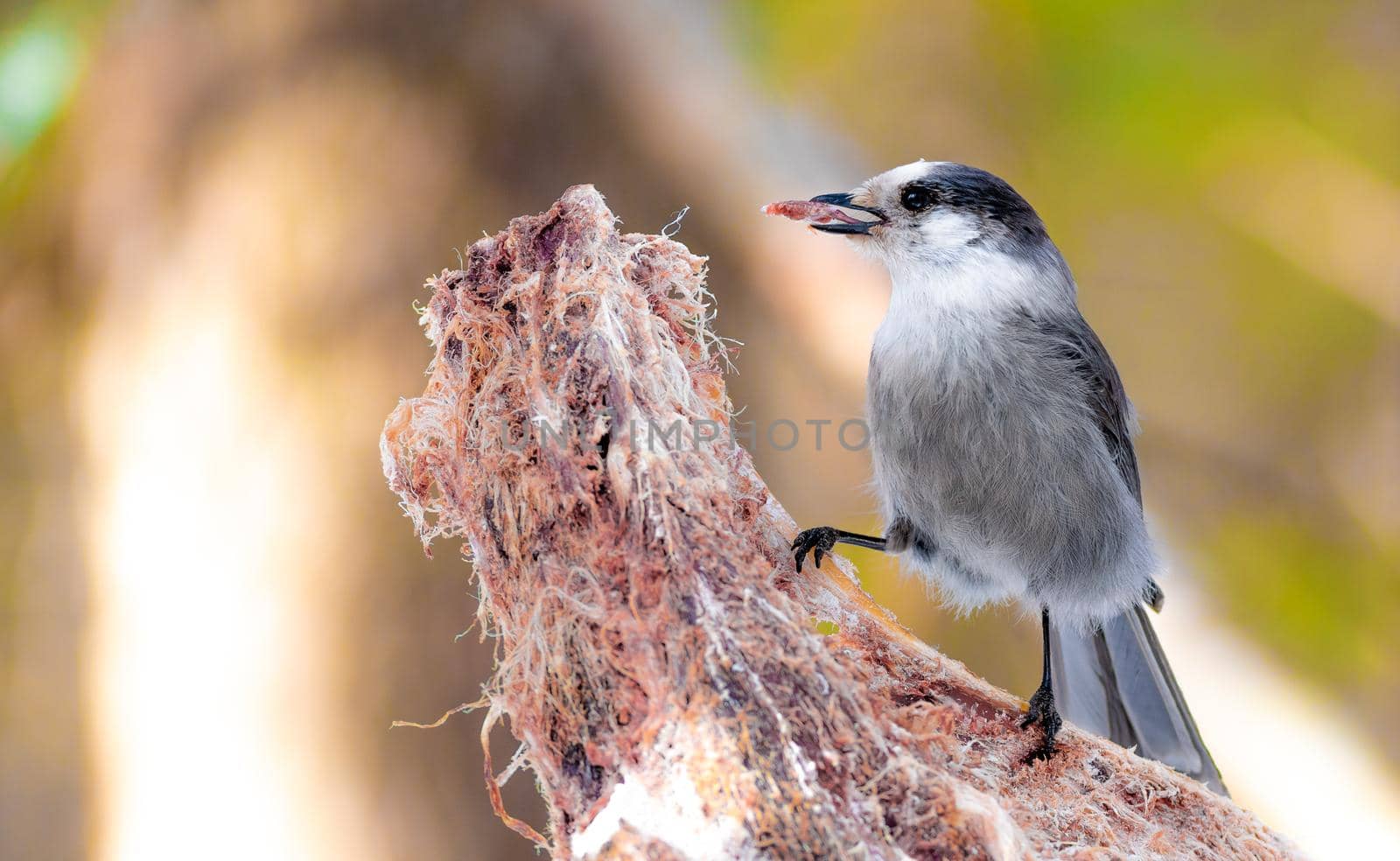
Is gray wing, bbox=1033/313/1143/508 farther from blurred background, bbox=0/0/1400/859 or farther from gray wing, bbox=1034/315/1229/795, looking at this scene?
blurred background, bbox=0/0/1400/859

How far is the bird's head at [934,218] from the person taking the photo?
121 centimetres

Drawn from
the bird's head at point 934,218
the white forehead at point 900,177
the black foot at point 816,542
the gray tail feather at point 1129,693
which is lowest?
the gray tail feather at point 1129,693

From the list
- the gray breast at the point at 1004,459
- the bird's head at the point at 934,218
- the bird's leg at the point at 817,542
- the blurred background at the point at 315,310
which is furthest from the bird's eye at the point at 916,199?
the blurred background at the point at 315,310

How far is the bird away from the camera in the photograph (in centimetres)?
117

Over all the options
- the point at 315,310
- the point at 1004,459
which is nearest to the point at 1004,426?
the point at 1004,459

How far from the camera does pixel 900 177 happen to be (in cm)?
124

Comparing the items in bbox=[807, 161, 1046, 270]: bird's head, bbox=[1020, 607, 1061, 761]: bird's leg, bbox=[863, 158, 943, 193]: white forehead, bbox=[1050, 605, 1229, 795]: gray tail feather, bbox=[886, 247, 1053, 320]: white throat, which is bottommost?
bbox=[1050, 605, 1229, 795]: gray tail feather

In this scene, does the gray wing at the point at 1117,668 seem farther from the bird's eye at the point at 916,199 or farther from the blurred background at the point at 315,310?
the blurred background at the point at 315,310

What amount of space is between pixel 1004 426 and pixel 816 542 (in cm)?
30

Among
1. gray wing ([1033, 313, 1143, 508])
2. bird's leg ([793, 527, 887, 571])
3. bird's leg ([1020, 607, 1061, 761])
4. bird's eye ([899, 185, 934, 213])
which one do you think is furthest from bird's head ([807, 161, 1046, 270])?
bird's leg ([1020, 607, 1061, 761])

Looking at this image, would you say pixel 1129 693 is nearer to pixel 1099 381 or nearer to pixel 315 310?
pixel 1099 381

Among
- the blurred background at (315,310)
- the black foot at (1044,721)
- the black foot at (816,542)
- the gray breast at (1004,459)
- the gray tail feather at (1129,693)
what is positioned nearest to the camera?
the black foot at (1044,721)

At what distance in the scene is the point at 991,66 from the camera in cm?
198

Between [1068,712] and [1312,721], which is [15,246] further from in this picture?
[1312,721]
